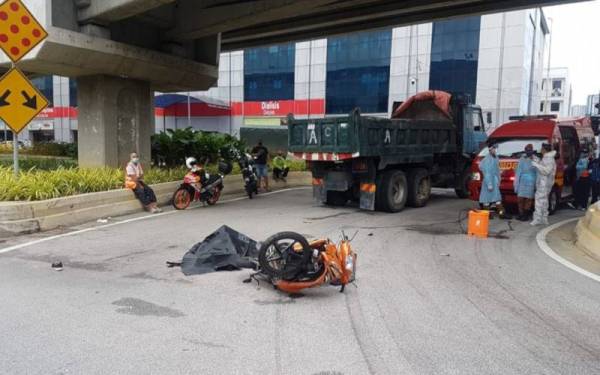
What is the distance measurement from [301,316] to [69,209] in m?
6.74

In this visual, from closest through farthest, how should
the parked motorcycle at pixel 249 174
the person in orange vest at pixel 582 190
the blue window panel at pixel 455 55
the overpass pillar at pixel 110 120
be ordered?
1. the person in orange vest at pixel 582 190
2. the parked motorcycle at pixel 249 174
3. the overpass pillar at pixel 110 120
4. the blue window panel at pixel 455 55

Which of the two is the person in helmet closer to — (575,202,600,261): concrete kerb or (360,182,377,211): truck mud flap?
(360,182,377,211): truck mud flap

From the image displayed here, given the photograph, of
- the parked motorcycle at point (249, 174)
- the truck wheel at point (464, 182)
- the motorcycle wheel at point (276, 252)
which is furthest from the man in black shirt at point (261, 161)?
the motorcycle wheel at point (276, 252)

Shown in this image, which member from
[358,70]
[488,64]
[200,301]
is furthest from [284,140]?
[200,301]

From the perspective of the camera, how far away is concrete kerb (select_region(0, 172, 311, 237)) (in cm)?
869

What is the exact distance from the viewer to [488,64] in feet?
128

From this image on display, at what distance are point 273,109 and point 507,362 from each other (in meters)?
47.4

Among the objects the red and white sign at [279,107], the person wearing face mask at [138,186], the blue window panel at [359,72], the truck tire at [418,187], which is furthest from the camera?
the red and white sign at [279,107]

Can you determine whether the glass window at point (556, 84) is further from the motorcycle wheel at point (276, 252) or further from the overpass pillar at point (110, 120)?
the motorcycle wheel at point (276, 252)

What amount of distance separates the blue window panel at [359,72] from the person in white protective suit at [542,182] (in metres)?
33.3

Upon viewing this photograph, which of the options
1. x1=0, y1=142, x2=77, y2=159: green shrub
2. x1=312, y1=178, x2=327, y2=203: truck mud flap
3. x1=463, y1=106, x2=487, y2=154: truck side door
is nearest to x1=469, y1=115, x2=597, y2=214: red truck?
x1=463, y1=106, x2=487, y2=154: truck side door

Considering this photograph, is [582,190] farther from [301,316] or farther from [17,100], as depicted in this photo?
[17,100]

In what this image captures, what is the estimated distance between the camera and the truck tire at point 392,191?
11633 mm

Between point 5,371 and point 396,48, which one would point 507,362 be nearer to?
point 5,371
